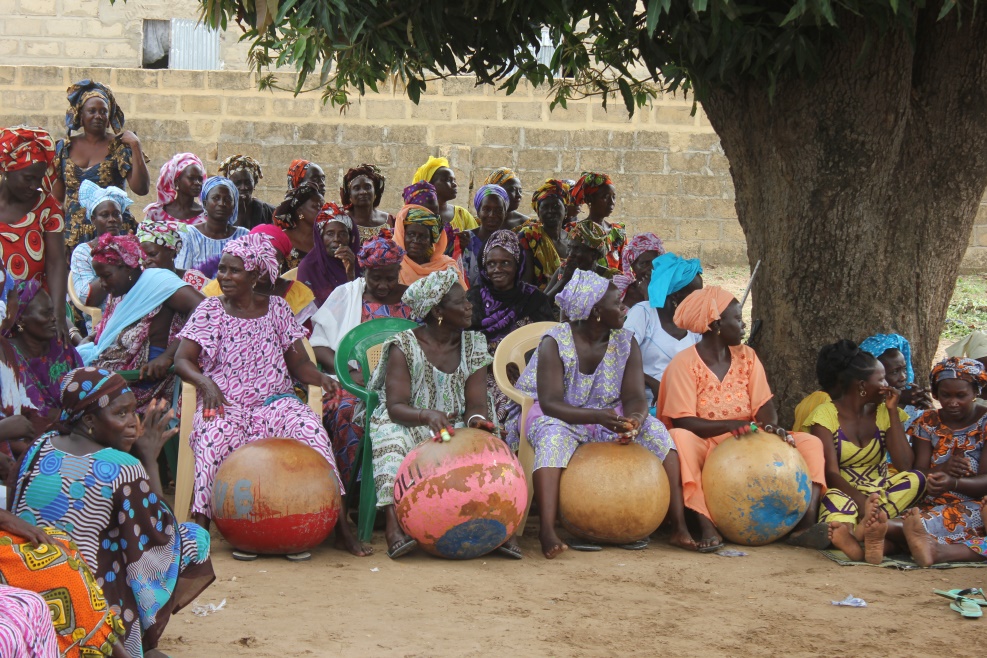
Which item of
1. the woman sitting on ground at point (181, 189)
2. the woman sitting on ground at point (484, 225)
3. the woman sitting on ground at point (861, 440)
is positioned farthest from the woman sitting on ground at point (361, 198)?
the woman sitting on ground at point (861, 440)

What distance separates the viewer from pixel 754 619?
494cm

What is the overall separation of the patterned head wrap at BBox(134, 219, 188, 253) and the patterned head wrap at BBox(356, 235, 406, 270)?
1.20 meters

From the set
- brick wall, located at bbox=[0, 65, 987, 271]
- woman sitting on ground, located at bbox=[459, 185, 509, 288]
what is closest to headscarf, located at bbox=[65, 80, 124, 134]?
woman sitting on ground, located at bbox=[459, 185, 509, 288]

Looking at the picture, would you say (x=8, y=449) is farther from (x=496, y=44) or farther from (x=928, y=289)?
(x=928, y=289)

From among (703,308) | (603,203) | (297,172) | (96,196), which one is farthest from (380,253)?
(603,203)

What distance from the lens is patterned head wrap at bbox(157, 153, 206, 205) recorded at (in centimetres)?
826

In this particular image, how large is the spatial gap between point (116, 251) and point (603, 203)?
3888mm

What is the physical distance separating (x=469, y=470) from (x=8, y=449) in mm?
2117

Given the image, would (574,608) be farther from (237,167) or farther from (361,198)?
(237,167)

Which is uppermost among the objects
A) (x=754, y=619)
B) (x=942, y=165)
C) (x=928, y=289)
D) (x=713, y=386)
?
(x=942, y=165)

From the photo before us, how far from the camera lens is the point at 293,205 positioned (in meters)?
8.12

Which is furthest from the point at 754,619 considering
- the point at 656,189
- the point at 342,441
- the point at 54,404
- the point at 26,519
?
the point at 656,189

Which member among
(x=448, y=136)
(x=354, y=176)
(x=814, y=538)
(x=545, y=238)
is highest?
(x=448, y=136)

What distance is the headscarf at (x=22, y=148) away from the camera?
5.69 metres
